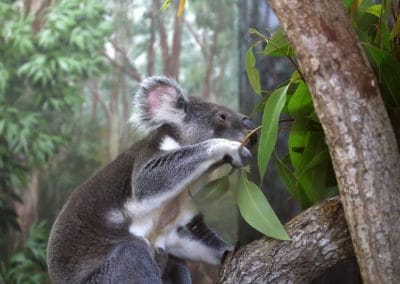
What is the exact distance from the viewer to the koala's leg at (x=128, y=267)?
2047mm

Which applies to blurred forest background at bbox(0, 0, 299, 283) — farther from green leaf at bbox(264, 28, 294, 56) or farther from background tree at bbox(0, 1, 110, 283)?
green leaf at bbox(264, 28, 294, 56)

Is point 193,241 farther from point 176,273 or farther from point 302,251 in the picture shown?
point 302,251

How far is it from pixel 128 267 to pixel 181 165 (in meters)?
0.43

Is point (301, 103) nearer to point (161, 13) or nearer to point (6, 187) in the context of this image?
point (161, 13)

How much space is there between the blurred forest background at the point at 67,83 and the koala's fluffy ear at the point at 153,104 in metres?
1.41

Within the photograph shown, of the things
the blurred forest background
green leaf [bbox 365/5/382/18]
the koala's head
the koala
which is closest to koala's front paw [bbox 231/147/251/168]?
the koala

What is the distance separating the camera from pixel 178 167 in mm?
2154

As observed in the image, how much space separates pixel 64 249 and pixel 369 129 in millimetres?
1340

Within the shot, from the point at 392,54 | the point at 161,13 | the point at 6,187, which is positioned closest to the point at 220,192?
the point at 392,54

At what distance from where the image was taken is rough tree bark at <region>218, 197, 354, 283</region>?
5.62 ft

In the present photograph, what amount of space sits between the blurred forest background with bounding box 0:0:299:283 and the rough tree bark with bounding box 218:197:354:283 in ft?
6.99

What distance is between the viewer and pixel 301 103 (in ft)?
6.02

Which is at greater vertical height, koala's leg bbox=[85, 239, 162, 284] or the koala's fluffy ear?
the koala's fluffy ear

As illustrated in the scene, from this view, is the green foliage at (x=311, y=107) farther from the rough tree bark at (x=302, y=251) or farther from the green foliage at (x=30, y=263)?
the green foliage at (x=30, y=263)
